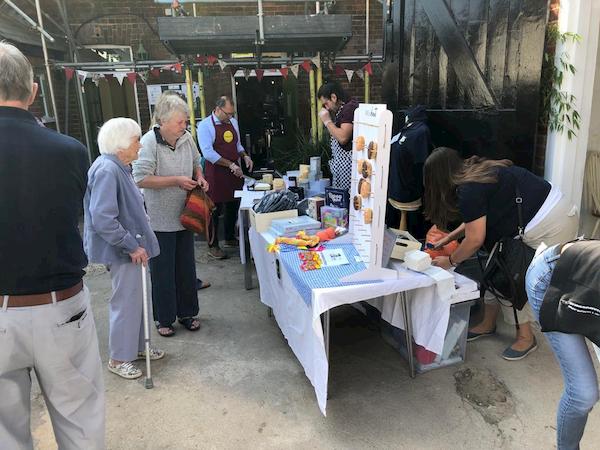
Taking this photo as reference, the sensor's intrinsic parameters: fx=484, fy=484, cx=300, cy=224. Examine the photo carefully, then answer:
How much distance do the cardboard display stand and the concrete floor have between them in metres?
0.80

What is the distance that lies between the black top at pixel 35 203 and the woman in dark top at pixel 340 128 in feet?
8.55

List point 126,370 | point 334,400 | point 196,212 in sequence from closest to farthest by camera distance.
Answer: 1. point 334,400
2. point 126,370
3. point 196,212

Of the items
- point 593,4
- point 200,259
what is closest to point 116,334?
point 200,259

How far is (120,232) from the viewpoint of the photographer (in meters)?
2.73

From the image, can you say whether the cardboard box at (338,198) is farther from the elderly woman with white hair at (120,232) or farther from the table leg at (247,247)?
the elderly woman with white hair at (120,232)

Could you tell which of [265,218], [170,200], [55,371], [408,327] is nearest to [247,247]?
[265,218]

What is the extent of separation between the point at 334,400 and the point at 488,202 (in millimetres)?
1462

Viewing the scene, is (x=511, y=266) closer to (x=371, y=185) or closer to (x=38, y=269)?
(x=371, y=185)

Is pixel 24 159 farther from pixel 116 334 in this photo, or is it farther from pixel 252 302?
pixel 252 302

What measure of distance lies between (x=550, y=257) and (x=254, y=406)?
1.79m

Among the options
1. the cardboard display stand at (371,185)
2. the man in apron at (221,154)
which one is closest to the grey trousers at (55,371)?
the cardboard display stand at (371,185)

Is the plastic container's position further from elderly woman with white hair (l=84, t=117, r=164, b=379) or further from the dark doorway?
the dark doorway

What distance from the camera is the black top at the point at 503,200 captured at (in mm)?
2729

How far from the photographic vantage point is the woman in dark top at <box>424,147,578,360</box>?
9.05 feet
